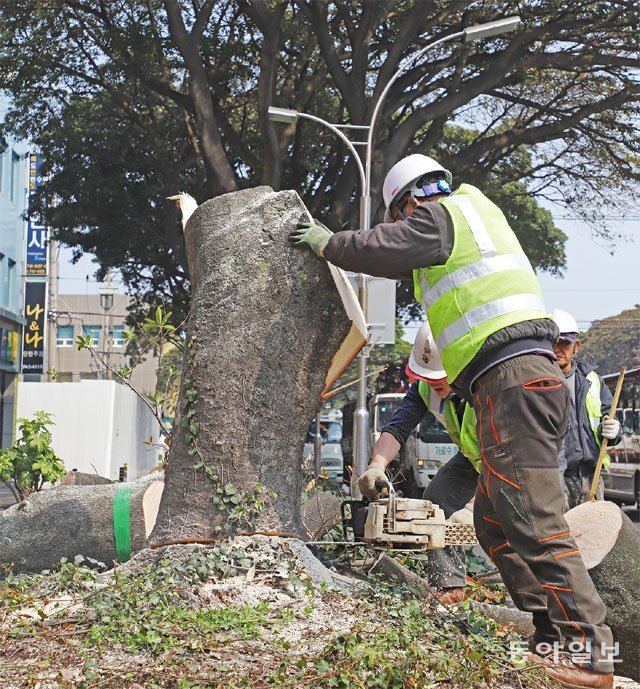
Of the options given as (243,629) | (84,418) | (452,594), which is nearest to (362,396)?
(452,594)

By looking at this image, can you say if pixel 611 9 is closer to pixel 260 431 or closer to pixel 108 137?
pixel 108 137

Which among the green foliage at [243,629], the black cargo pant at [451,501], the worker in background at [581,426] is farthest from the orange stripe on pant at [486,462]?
the worker in background at [581,426]

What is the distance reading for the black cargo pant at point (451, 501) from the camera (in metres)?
5.33

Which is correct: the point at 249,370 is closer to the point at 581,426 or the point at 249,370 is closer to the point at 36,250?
the point at 581,426

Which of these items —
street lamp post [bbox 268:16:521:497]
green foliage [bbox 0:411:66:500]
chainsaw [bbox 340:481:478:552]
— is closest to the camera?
chainsaw [bbox 340:481:478:552]

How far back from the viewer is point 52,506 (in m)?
5.75

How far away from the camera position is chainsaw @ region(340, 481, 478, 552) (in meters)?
4.80

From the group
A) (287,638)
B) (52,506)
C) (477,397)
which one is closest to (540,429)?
(477,397)

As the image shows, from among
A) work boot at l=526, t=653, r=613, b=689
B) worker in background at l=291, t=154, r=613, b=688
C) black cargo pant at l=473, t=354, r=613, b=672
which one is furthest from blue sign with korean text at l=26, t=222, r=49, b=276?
Result: work boot at l=526, t=653, r=613, b=689

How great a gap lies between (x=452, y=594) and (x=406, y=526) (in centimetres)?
63

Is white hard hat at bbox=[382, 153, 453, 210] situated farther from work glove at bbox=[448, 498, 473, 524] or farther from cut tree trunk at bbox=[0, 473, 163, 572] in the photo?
cut tree trunk at bbox=[0, 473, 163, 572]

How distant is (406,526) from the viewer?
15.9 ft

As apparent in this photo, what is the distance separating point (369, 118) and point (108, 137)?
633cm

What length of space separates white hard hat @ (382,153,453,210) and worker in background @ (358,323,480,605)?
128 cm
